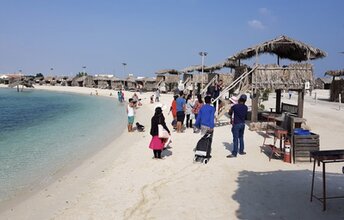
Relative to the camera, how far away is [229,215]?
17.6 ft

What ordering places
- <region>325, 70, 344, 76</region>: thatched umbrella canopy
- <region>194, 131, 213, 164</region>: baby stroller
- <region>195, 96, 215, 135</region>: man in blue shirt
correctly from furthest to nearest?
<region>325, 70, 344, 76</region>: thatched umbrella canopy
<region>195, 96, 215, 135</region>: man in blue shirt
<region>194, 131, 213, 164</region>: baby stroller

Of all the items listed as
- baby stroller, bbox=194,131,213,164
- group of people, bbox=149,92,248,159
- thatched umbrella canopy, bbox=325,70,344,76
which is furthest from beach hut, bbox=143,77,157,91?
baby stroller, bbox=194,131,213,164

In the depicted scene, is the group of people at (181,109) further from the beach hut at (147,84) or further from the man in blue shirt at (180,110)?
the beach hut at (147,84)

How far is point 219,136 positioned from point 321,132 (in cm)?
430

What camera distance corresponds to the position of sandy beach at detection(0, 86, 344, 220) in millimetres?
5547

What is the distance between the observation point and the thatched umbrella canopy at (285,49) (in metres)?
14.4

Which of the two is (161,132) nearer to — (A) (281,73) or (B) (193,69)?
(A) (281,73)

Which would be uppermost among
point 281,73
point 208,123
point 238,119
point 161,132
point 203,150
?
point 281,73

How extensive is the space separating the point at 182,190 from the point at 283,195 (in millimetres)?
1863

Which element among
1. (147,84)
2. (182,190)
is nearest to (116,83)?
(147,84)

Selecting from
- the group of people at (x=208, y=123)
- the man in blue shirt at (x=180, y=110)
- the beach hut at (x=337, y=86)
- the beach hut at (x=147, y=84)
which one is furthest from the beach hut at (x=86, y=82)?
the group of people at (x=208, y=123)

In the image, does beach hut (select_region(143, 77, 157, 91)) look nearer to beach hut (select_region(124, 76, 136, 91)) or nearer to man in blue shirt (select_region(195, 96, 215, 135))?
beach hut (select_region(124, 76, 136, 91))

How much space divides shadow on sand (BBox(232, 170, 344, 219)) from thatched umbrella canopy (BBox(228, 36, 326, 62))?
26.0ft

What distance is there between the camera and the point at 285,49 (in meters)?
15.5
